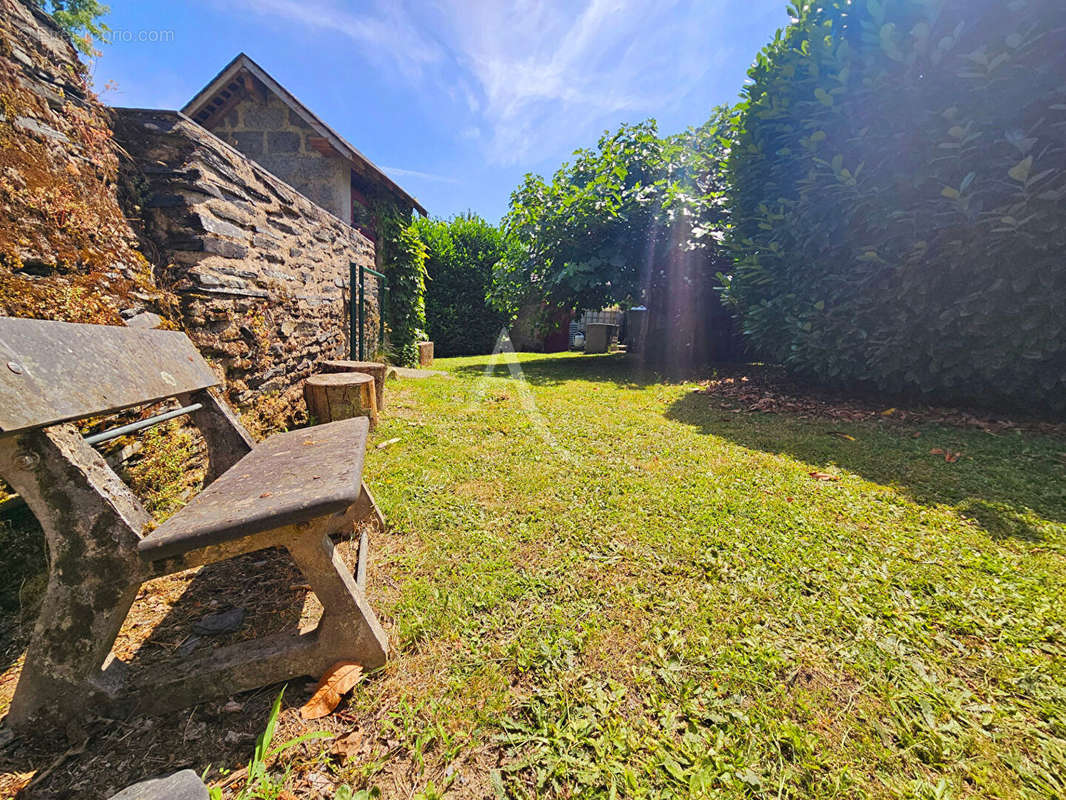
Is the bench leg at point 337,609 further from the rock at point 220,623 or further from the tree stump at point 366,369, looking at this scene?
the tree stump at point 366,369

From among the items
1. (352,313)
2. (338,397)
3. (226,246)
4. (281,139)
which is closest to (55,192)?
(226,246)

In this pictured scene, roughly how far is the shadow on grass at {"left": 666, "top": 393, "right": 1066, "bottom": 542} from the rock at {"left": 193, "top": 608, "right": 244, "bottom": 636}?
12.2ft

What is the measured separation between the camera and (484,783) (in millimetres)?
1051

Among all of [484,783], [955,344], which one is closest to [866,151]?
[955,344]

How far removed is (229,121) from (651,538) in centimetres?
1052

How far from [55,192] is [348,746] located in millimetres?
2704

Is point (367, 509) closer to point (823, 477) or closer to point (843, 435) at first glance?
point (823, 477)

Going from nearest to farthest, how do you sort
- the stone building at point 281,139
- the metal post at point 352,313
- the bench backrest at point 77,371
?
1. the bench backrest at point 77,371
2. the metal post at point 352,313
3. the stone building at point 281,139

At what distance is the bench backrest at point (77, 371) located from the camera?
1.00 m

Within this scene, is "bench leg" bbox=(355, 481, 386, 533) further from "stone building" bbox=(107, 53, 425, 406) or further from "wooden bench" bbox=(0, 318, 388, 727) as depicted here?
"stone building" bbox=(107, 53, 425, 406)

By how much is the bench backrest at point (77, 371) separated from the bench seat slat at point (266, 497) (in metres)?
0.41

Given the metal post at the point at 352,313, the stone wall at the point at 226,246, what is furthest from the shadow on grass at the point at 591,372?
the stone wall at the point at 226,246

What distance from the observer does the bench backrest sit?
100 cm

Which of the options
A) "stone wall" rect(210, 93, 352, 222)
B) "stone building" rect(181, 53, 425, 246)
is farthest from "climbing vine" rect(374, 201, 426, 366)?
"stone wall" rect(210, 93, 352, 222)
